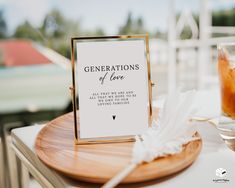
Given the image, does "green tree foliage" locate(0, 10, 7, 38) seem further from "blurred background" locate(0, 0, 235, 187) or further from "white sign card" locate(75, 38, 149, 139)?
"white sign card" locate(75, 38, 149, 139)

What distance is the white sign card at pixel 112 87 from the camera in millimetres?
671

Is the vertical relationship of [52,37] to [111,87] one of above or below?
above

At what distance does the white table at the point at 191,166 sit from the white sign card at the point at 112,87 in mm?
119

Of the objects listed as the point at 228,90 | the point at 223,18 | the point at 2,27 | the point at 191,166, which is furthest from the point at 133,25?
the point at 191,166

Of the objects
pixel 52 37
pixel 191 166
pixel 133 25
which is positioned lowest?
pixel 191 166

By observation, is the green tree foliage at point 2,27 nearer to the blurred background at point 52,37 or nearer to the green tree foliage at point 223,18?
the blurred background at point 52,37

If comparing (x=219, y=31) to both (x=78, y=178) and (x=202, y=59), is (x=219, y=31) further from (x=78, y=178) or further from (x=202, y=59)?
(x=78, y=178)

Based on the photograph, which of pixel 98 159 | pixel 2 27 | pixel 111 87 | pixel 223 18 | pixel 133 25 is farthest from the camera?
pixel 2 27

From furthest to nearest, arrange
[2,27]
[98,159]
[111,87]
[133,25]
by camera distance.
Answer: [2,27], [133,25], [111,87], [98,159]

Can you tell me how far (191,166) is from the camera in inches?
22.7

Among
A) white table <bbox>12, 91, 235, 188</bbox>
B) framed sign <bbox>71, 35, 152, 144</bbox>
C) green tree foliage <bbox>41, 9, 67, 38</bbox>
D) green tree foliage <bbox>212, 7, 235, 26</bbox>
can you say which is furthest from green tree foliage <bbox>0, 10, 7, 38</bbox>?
framed sign <bbox>71, 35, 152, 144</bbox>

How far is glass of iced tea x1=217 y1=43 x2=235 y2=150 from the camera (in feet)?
2.24

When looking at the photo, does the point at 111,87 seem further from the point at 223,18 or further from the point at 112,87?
the point at 223,18

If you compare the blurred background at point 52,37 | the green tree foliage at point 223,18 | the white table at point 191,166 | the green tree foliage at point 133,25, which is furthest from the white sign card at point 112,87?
the green tree foliage at point 133,25
